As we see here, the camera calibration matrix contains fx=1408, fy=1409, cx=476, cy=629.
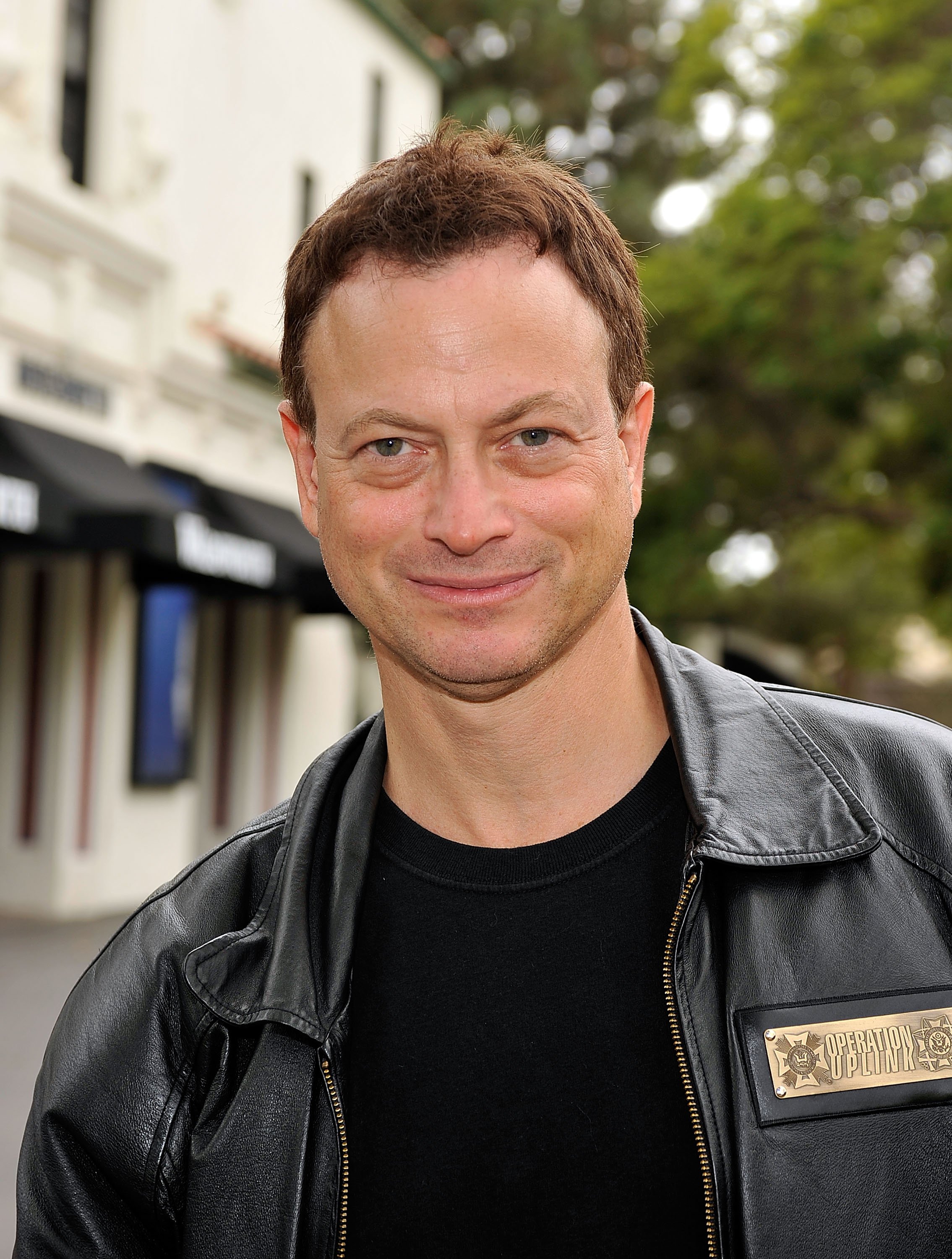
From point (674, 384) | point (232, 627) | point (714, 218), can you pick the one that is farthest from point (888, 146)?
point (232, 627)

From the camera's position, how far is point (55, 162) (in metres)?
11.1

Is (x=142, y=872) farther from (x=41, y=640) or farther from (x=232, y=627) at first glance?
(x=232, y=627)

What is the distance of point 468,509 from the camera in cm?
201

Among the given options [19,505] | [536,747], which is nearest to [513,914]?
[536,747]

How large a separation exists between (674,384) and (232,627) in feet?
27.8

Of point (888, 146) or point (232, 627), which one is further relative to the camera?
point (888, 146)

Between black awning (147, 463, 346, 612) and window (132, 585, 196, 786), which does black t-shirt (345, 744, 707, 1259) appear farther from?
window (132, 585, 196, 786)

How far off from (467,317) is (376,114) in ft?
54.3

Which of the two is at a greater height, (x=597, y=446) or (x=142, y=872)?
(x=597, y=446)

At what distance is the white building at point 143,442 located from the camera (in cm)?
1076

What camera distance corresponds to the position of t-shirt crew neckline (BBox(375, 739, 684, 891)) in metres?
2.08

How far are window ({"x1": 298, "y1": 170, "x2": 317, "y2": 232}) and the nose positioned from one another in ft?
46.7

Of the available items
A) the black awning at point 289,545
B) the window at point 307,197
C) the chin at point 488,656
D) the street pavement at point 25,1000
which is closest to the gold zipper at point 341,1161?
the chin at point 488,656

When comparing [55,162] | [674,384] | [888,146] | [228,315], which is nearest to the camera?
[55,162]
